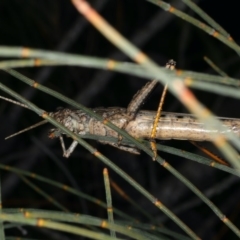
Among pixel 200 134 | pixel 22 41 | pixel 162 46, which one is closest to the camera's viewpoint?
pixel 200 134

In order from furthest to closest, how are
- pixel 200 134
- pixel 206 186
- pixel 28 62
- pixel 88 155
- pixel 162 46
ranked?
pixel 162 46 → pixel 88 155 → pixel 206 186 → pixel 200 134 → pixel 28 62

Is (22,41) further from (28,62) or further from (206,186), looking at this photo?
(28,62)

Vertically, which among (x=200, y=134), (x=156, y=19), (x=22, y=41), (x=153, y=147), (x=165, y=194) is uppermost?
(x=22, y=41)

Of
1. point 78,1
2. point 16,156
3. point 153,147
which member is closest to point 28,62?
point 78,1

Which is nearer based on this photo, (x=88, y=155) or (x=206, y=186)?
(x=206, y=186)

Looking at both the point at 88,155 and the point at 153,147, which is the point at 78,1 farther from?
the point at 88,155

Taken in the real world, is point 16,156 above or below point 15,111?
below

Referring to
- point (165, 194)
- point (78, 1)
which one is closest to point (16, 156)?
point (165, 194)
